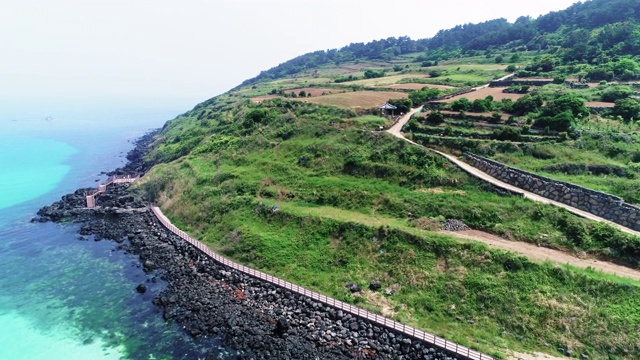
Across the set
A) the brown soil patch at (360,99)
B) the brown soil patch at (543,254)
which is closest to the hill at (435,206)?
the brown soil patch at (543,254)

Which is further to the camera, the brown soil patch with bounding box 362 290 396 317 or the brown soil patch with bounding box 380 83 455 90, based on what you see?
the brown soil patch with bounding box 380 83 455 90

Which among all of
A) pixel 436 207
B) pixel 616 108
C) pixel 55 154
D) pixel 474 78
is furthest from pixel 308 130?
pixel 55 154

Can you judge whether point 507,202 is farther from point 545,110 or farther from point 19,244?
point 19,244

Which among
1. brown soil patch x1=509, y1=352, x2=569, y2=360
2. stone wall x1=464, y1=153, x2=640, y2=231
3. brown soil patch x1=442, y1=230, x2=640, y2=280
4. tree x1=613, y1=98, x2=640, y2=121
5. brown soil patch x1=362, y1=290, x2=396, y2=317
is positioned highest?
tree x1=613, y1=98, x2=640, y2=121

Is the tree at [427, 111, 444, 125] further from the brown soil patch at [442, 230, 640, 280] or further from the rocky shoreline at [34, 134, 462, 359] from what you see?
the rocky shoreline at [34, 134, 462, 359]

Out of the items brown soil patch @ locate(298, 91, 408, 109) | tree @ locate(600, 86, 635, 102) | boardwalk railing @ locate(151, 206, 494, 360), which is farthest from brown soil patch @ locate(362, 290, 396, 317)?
Answer: tree @ locate(600, 86, 635, 102)

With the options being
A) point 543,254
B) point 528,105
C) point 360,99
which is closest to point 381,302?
point 543,254

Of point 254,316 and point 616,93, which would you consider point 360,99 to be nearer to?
point 616,93
